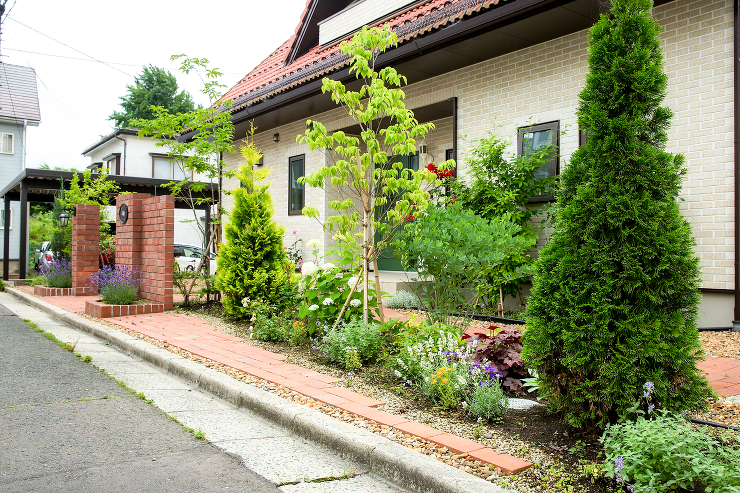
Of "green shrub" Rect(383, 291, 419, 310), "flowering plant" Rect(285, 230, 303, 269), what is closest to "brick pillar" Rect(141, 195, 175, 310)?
"green shrub" Rect(383, 291, 419, 310)

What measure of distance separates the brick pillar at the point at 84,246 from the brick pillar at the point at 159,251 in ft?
9.21

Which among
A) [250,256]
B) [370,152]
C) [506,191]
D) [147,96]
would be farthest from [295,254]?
[147,96]

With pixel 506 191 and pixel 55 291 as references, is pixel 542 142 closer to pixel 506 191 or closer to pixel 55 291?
pixel 506 191

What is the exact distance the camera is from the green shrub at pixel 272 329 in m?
5.86

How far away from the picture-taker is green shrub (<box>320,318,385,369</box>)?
15.3 ft

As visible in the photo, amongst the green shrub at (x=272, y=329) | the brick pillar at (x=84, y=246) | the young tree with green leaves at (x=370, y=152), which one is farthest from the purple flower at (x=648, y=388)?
the brick pillar at (x=84, y=246)

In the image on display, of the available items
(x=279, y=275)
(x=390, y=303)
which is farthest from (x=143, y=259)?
(x=390, y=303)

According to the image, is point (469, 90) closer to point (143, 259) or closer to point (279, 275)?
point (279, 275)

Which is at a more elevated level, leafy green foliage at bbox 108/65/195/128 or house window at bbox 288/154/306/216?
leafy green foliage at bbox 108/65/195/128

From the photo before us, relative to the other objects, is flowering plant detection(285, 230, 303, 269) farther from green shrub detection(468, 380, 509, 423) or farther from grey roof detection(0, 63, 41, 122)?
grey roof detection(0, 63, 41, 122)

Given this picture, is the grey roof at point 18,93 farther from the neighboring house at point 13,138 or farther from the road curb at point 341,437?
the road curb at point 341,437

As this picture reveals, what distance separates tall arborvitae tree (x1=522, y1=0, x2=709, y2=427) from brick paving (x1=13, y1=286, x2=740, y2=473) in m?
0.60

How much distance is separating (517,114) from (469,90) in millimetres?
1054

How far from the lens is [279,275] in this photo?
725 centimetres
